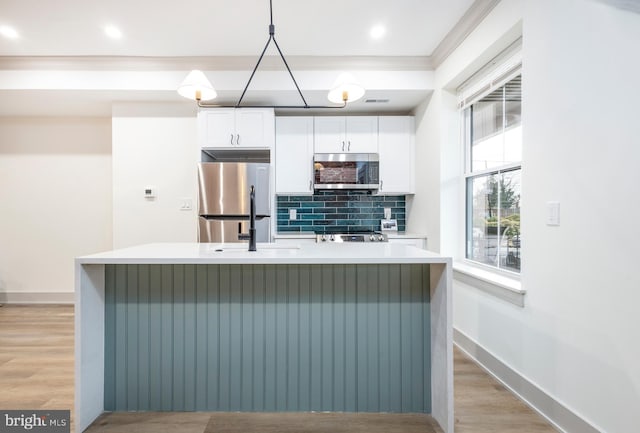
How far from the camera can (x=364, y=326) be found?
1819 millimetres

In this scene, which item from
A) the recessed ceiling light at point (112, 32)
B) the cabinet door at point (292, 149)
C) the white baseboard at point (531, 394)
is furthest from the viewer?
the cabinet door at point (292, 149)

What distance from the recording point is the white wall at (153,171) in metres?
3.66

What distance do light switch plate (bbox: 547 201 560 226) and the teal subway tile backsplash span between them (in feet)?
7.87

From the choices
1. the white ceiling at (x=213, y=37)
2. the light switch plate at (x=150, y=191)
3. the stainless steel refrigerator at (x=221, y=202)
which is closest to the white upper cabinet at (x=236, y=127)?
the white ceiling at (x=213, y=37)

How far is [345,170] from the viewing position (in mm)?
3744

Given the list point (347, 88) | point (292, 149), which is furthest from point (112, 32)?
point (347, 88)

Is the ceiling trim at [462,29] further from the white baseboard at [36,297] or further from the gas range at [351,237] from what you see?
the white baseboard at [36,297]

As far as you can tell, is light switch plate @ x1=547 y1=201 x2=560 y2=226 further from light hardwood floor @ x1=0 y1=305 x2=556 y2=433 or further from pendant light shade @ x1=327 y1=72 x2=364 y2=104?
pendant light shade @ x1=327 y1=72 x2=364 y2=104

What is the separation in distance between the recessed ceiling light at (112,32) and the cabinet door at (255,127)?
117cm

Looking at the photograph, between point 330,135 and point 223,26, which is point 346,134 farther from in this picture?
point 223,26

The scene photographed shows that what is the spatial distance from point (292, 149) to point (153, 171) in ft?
5.08

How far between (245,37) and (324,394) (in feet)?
9.18

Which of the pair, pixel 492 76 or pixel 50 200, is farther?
pixel 50 200

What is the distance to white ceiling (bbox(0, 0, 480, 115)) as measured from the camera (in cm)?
247
